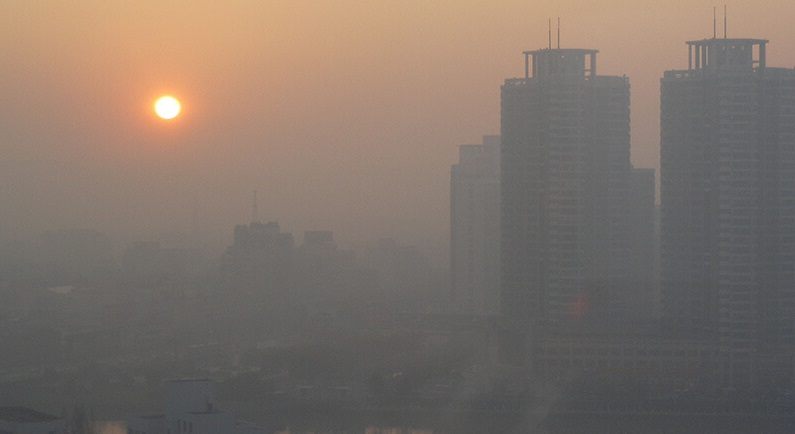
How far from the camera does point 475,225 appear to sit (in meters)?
16.5

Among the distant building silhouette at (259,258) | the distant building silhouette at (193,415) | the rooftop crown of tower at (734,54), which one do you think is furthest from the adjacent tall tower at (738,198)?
the distant building silhouette at (259,258)

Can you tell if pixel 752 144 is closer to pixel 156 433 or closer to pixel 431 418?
pixel 431 418

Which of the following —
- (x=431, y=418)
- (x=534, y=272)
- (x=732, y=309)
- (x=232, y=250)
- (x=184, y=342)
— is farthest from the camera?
(x=232, y=250)

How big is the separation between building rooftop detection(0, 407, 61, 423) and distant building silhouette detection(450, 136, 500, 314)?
828cm

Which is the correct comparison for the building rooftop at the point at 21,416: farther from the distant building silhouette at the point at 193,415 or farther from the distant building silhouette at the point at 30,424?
the distant building silhouette at the point at 193,415

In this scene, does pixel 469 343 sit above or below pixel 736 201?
below

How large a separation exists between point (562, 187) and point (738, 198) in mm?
1409

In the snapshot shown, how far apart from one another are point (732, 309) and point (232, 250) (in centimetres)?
780

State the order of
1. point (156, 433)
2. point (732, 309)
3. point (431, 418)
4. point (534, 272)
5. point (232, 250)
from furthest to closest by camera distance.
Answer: point (232, 250), point (534, 272), point (732, 309), point (431, 418), point (156, 433)

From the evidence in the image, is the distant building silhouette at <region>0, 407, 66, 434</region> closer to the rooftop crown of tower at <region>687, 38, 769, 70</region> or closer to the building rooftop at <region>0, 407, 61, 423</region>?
the building rooftop at <region>0, 407, 61, 423</region>

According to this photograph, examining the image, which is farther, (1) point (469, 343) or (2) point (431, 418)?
(1) point (469, 343)

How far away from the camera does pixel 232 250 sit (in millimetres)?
19625

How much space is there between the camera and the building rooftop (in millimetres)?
7484

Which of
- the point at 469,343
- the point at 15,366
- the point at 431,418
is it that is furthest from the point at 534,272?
the point at 15,366
